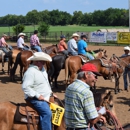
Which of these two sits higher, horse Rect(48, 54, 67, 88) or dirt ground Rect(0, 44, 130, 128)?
horse Rect(48, 54, 67, 88)

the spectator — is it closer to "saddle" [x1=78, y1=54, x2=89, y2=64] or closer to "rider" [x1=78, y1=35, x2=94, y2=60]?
"saddle" [x1=78, y1=54, x2=89, y2=64]

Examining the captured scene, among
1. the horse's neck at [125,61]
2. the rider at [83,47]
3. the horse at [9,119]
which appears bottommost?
the horse at [9,119]

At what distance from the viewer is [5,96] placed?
12180 millimetres

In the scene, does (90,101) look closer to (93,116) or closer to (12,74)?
(93,116)

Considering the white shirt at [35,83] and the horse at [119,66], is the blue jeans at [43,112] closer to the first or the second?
the white shirt at [35,83]

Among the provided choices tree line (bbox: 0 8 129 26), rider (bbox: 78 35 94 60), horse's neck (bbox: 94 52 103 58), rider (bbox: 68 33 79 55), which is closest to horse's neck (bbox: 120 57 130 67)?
rider (bbox: 78 35 94 60)

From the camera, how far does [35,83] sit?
5.45 m

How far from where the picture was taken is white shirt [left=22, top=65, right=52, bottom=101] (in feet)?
17.6

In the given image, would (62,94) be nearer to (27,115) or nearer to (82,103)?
(27,115)

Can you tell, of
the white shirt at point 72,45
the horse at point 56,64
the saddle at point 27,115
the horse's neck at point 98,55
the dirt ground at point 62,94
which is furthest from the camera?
the horse's neck at point 98,55

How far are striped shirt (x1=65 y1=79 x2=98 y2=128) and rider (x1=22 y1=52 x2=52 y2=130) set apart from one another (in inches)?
58.4

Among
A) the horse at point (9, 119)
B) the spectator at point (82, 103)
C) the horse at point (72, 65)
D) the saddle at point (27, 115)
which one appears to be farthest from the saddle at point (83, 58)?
the spectator at point (82, 103)

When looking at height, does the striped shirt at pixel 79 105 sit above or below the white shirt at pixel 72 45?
below

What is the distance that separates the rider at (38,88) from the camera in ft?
17.7
